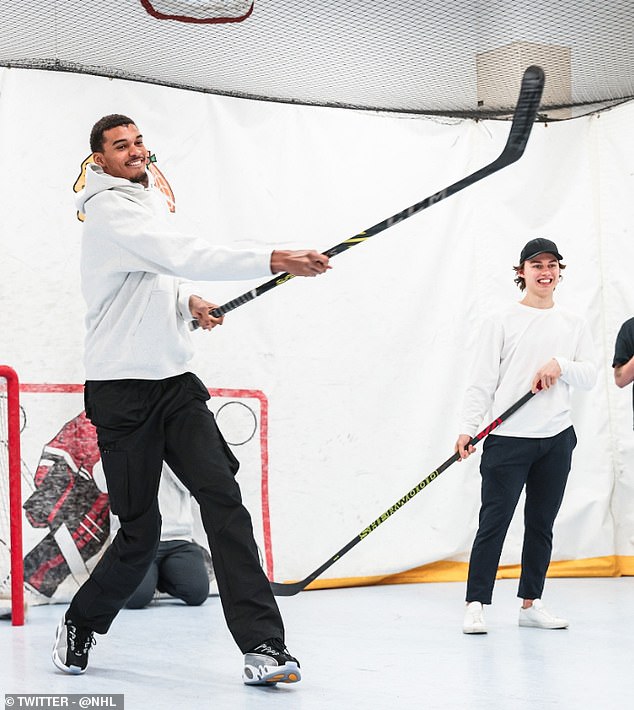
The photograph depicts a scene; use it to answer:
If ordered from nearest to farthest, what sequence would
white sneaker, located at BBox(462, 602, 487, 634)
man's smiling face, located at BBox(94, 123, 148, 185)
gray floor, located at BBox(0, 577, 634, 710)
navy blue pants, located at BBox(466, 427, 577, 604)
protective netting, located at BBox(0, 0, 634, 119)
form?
gray floor, located at BBox(0, 577, 634, 710) < man's smiling face, located at BBox(94, 123, 148, 185) < white sneaker, located at BBox(462, 602, 487, 634) < navy blue pants, located at BBox(466, 427, 577, 604) < protective netting, located at BBox(0, 0, 634, 119)

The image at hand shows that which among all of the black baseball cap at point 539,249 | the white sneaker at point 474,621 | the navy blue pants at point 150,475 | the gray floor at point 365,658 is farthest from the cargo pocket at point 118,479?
the black baseball cap at point 539,249

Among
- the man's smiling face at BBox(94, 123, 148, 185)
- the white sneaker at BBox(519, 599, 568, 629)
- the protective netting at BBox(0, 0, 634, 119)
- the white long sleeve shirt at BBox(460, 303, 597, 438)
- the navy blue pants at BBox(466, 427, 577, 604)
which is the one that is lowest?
the white sneaker at BBox(519, 599, 568, 629)

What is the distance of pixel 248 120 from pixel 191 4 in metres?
1.17

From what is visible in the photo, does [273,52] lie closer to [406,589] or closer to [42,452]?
[42,452]

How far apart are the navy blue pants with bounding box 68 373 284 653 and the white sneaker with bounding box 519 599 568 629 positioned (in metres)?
1.24

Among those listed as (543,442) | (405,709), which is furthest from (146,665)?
(543,442)

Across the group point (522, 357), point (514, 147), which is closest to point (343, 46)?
point (522, 357)

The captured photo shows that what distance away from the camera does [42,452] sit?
13.2 feet

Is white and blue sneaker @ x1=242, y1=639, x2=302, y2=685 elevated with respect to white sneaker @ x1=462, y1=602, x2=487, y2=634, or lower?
elevated

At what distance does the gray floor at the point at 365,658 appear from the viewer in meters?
Answer: 2.38

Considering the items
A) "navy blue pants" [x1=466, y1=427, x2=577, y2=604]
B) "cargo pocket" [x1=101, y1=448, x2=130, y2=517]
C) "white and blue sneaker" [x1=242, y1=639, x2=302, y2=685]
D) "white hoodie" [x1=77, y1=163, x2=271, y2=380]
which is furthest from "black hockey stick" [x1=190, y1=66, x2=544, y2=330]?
"navy blue pants" [x1=466, y1=427, x2=577, y2=604]

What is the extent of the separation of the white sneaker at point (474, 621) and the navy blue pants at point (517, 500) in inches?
2.0

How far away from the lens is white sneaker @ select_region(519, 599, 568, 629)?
11.0 ft

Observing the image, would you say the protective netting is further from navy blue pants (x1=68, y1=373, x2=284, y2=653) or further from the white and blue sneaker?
the white and blue sneaker
